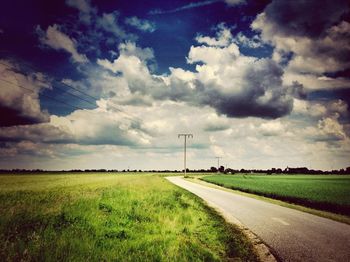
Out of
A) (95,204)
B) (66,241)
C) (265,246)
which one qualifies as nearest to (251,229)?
(265,246)

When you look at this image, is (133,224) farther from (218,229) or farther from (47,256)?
(47,256)

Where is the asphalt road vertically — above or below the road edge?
above

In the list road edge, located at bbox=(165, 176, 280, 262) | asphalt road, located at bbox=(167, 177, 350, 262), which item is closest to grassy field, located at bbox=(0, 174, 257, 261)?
road edge, located at bbox=(165, 176, 280, 262)

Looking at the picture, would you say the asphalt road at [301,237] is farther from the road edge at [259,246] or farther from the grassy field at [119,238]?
the grassy field at [119,238]

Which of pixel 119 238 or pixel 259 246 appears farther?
pixel 119 238

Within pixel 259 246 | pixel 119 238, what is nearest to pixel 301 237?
pixel 259 246

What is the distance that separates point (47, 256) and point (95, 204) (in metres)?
8.20

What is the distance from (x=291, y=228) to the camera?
10.9 metres

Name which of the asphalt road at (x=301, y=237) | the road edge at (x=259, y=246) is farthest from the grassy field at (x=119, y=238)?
the asphalt road at (x=301, y=237)

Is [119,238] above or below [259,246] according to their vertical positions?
above

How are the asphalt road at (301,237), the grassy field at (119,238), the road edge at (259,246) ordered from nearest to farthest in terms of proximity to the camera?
the grassy field at (119,238)
the road edge at (259,246)
the asphalt road at (301,237)

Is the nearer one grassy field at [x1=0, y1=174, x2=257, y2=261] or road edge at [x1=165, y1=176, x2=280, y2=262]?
grassy field at [x1=0, y1=174, x2=257, y2=261]

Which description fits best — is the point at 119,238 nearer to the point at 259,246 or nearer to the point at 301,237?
the point at 259,246

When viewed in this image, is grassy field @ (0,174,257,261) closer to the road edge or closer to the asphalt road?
the road edge
